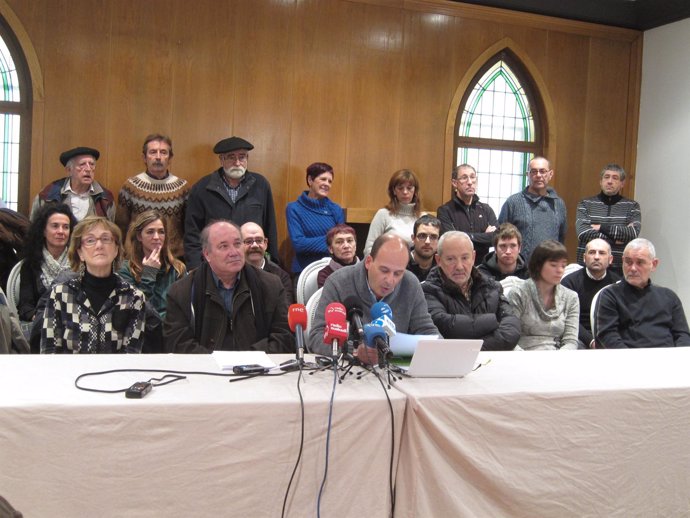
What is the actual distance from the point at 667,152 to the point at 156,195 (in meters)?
4.49

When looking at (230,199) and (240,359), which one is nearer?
(240,359)

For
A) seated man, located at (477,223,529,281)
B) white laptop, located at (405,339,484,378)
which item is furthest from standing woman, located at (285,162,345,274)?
white laptop, located at (405,339,484,378)

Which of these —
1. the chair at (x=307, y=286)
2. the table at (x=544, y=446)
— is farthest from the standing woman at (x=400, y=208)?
the table at (x=544, y=446)

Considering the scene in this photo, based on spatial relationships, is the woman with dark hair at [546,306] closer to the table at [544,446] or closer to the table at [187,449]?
the table at [544,446]

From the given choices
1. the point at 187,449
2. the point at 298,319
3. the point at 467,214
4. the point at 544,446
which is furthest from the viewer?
the point at 467,214

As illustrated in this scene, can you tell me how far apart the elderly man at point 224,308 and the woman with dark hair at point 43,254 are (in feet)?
3.62

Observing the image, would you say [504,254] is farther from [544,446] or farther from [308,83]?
[308,83]

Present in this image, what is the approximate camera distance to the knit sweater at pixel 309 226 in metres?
5.12

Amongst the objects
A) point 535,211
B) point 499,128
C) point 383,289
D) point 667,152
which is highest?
point 499,128

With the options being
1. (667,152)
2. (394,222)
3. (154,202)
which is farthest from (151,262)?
(667,152)

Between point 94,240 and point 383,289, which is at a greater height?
point 94,240

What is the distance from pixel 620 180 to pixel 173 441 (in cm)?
480

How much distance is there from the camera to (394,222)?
5383 mm

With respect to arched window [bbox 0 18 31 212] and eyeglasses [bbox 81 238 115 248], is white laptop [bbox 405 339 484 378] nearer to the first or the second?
eyeglasses [bbox 81 238 115 248]
